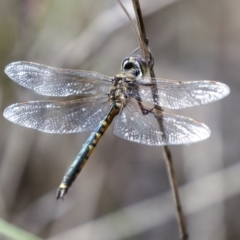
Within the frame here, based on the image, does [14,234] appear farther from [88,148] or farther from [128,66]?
[128,66]

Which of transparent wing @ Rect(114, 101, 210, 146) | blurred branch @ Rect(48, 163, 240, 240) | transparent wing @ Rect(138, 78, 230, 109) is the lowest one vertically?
blurred branch @ Rect(48, 163, 240, 240)

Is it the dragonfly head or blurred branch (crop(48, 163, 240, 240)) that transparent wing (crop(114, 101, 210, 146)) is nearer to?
the dragonfly head

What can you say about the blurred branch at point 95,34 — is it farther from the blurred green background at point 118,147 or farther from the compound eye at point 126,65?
the compound eye at point 126,65

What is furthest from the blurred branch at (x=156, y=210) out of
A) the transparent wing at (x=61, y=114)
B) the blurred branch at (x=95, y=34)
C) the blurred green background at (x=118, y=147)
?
the blurred branch at (x=95, y=34)

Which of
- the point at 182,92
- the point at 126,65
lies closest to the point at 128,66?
the point at 126,65

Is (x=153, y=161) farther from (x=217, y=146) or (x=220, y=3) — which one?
(x=220, y=3)

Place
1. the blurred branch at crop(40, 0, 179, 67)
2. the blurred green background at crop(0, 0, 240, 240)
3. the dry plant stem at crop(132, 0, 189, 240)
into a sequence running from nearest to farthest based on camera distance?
the dry plant stem at crop(132, 0, 189, 240)
the blurred branch at crop(40, 0, 179, 67)
the blurred green background at crop(0, 0, 240, 240)

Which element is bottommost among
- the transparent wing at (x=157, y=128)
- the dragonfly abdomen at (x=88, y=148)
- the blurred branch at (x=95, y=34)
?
the dragonfly abdomen at (x=88, y=148)

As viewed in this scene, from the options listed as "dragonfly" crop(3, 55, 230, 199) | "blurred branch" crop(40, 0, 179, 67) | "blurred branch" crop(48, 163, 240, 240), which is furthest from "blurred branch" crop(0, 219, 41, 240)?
"blurred branch" crop(40, 0, 179, 67)
